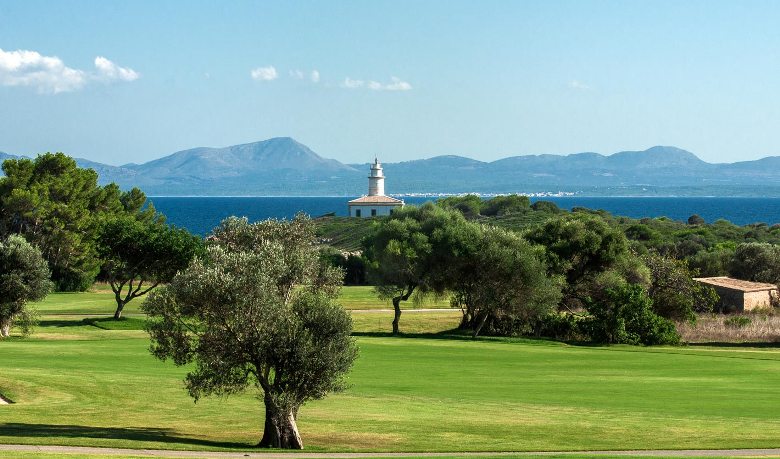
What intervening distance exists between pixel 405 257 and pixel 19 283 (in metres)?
21.0

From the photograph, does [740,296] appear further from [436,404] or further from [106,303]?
[106,303]

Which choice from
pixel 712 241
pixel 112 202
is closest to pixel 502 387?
pixel 112 202

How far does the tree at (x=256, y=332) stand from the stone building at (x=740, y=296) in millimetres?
47913

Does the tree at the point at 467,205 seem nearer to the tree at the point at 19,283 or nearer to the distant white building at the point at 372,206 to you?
the distant white building at the point at 372,206

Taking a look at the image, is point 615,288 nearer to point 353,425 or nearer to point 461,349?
point 461,349

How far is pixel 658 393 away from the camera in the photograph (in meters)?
A: 35.8

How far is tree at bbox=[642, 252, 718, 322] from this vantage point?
2485 inches

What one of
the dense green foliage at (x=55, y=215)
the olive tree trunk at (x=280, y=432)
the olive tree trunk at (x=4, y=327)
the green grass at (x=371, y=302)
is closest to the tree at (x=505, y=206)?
the green grass at (x=371, y=302)

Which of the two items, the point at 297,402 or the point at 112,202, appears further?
the point at 112,202

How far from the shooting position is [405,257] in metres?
60.5

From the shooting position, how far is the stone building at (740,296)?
67750mm

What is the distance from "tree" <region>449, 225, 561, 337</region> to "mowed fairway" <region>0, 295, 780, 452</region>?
9.55 metres

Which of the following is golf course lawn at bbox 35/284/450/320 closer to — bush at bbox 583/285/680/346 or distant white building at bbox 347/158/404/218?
bush at bbox 583/285/680/346

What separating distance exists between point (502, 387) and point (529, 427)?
8.41 meters
